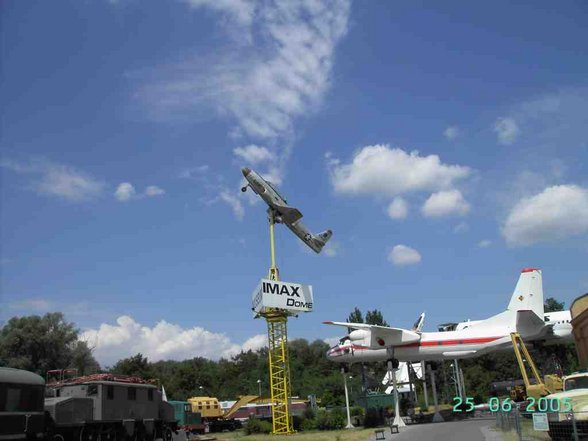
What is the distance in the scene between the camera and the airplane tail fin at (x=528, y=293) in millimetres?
37719

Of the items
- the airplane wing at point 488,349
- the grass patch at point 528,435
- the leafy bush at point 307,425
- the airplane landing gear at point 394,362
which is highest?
the airplane wing at point 488,349

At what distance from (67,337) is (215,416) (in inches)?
764

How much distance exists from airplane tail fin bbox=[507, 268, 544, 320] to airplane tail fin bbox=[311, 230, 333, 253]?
608 inches

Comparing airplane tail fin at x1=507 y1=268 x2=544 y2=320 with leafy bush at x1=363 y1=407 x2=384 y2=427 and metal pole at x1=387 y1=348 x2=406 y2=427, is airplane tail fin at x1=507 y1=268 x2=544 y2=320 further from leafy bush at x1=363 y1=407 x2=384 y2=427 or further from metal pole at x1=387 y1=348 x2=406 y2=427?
leafy bush at x1=363 y1=407 x2=384 y2=427

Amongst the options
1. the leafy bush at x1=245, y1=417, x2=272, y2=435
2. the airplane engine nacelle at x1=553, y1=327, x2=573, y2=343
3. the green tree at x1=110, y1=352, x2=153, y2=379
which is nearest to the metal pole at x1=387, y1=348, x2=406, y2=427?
the leafy bush at x1=245, y1=417, x2=272, y2=435

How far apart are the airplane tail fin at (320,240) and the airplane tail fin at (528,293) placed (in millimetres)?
15434

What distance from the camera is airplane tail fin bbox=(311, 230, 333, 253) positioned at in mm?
44656

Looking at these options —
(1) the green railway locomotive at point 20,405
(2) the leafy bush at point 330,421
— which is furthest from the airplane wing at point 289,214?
(1) the green railway locomotive at point 20,405

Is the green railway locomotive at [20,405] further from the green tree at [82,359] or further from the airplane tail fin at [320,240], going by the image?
the green tree at [82,359]

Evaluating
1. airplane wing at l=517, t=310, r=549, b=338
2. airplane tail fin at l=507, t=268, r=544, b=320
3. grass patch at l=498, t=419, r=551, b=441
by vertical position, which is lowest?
grass patch at l=498, t=419, r=551, b=441

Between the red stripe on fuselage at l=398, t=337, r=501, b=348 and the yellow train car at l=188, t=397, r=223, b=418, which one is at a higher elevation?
the red stripe on fuselage at l=398, t=337, r=501, b=348

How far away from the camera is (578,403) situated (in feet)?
49.2

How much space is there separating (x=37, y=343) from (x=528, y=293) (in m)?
47.8

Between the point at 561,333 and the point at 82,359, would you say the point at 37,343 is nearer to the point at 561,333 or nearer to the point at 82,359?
the point at 82,359
